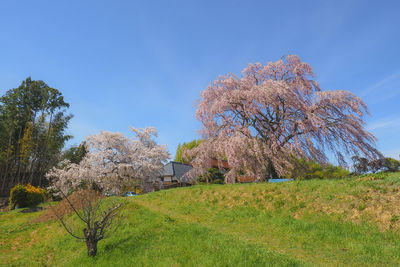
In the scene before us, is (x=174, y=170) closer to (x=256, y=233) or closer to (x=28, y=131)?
(x=28, y=131)

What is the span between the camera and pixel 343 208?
439 inches

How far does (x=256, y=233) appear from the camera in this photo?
35.5 ft

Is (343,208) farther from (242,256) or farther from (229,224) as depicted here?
(242,256)

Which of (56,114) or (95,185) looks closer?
(95,185)

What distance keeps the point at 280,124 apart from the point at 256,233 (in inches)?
501

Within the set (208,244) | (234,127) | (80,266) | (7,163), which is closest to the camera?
(208,244)

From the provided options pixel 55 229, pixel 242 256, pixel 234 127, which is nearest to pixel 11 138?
pixel 55 229

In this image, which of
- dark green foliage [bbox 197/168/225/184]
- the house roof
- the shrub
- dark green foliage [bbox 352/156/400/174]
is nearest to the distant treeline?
the shrub

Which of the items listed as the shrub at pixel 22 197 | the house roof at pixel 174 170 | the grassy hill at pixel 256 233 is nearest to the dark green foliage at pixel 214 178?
the house roof at pixel 174 170

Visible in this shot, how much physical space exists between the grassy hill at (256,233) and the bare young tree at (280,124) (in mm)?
4898

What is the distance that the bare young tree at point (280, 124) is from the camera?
20.1 metres

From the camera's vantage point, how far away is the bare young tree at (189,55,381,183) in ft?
65.9

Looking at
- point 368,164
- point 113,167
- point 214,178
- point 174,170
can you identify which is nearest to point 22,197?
point 113,167

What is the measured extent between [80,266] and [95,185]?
934 inches
